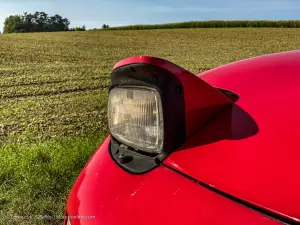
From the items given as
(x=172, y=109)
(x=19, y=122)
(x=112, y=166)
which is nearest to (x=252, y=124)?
(x=172, y=109)

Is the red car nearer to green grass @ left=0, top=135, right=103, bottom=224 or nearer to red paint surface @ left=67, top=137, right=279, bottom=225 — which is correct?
red paint surface @ left=67, top=137, right=279, bottom=225

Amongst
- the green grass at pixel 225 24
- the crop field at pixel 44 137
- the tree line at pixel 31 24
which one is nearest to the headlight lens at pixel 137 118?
the crop field at pixel 44 137

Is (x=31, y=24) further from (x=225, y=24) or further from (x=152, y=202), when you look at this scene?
(x=152, y=202)

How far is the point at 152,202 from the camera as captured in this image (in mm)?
921

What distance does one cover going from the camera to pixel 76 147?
3.65 m

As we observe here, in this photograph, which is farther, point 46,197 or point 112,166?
point 46,197

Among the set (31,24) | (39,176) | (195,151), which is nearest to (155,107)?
(195,151)

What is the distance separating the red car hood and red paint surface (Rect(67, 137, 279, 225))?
0.10 feet

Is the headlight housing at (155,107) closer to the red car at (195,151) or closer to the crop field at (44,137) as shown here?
the red car at (195,151)

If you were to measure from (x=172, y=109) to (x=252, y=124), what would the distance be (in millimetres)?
191

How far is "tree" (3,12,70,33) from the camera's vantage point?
241ft

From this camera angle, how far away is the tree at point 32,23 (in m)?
73.4

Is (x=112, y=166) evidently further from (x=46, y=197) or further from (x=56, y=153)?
(x=56, y=153)

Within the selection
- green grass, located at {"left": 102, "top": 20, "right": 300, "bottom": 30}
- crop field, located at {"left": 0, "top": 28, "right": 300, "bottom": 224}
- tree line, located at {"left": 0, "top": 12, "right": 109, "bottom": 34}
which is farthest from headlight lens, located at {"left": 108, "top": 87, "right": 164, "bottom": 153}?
tree line, located at {"left": 0, "top": 12, "right": 109, "bottom": 34}
